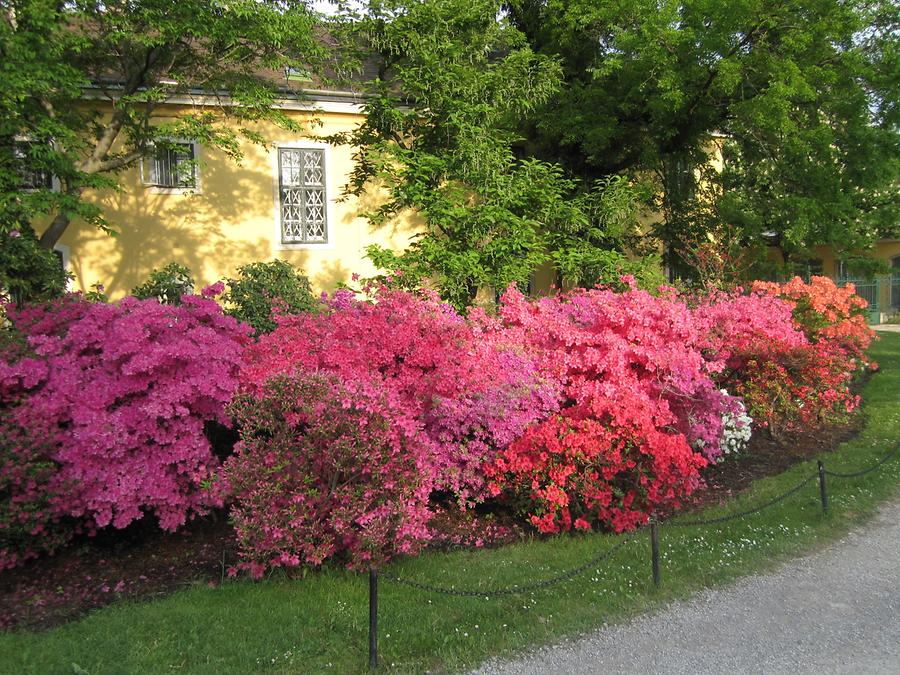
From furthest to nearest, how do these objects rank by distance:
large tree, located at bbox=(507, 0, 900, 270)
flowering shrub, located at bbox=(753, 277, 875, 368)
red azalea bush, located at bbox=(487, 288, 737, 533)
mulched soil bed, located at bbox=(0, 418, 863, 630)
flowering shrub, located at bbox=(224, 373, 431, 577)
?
large tree, located at bbox=(507, 0, 900, 270) < flowering shrub, located at bbox=(753, 277, 875, 368) < red azalea bush, located at bbox=(487, 288, 737, 533) < mulched soil bed, located at bbox=(0, 418, 863, 630) < flowering shrub, located at bbox=(224, 373, 431, 577)

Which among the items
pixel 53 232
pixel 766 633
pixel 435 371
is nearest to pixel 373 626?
pixel 766 633

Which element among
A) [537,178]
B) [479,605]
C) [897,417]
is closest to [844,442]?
[897,417]

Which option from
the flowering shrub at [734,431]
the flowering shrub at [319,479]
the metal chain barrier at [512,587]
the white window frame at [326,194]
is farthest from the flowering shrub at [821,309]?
the white window frame at [326,194]

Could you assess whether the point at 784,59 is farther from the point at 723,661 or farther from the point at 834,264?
the point at 834,264

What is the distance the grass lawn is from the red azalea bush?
14.8 inches

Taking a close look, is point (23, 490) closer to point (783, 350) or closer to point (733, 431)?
point (733, 431)

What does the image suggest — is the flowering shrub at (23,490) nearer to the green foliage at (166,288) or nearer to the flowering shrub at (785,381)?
the green foliage at (166,288)

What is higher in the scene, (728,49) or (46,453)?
(728,49)

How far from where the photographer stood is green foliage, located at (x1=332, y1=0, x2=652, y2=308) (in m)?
9.14

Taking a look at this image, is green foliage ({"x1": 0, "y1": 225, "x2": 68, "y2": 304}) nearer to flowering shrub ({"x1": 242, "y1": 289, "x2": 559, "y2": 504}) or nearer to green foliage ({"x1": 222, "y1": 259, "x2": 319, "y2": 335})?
green foliage ({"x1": 222, "y1": 259, "x2": 319, "y2": 335})

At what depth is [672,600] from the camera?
489cm

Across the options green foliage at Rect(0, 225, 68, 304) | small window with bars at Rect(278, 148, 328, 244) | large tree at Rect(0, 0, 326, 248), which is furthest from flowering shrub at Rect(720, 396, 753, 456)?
small window with bars at Rect(278, 148, 328, 244)

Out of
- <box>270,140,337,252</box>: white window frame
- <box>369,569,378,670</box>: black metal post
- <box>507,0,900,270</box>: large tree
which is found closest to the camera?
<box>369,569,378,670</box>: black metal post

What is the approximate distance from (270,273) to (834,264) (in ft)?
103
